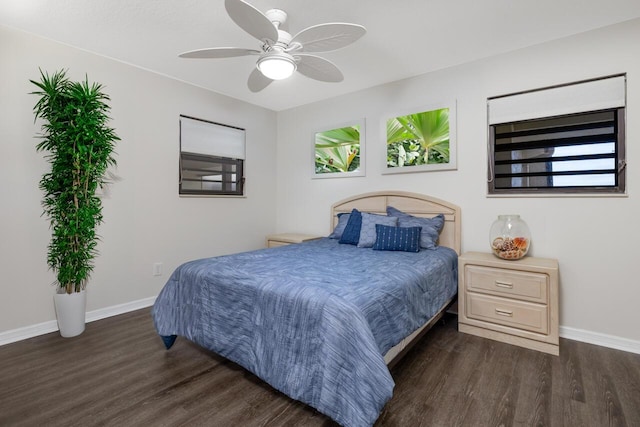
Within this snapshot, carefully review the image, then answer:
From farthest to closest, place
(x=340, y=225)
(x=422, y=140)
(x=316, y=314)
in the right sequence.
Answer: (x=340, y=225) < (x=422, y=140) < (x=316, y=314)

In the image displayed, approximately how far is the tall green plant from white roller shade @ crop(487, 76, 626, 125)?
3.48m

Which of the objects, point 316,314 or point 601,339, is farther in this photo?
point 601,339

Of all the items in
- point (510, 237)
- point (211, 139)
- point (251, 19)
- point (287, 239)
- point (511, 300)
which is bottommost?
point (511, 300)

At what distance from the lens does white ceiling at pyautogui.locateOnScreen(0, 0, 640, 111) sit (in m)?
2.15

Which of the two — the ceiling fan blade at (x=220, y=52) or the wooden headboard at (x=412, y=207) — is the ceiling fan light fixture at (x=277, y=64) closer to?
the ceiling fan blade at (x=220, y=52)

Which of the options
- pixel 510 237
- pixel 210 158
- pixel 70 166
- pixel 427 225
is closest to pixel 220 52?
pixel 70 166

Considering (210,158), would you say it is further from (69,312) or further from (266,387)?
(266,387)

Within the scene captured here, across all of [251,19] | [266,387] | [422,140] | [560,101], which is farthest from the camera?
[422,140]

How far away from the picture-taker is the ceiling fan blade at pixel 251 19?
1.59m

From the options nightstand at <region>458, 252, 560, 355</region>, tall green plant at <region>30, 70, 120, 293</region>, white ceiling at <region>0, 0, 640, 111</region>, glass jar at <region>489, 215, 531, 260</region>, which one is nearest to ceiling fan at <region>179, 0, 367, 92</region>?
white ceiling at <region>0, 0, 640, 111</region>

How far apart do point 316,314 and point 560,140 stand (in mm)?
2604

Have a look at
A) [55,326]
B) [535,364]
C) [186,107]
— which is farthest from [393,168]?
[55,326]

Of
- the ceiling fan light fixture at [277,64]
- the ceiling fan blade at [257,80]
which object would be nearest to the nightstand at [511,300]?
the ceiling fan light fixture at [277,64]

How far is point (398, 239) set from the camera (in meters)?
2.85
